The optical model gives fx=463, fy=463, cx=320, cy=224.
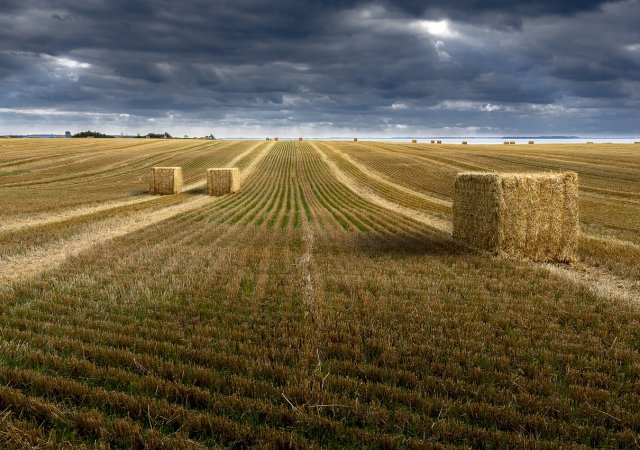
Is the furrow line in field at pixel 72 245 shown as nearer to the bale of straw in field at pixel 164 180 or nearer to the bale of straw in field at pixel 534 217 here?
the bale of straw in field at pixel 164 180

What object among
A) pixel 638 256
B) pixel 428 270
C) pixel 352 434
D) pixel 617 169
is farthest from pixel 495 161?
pixel 352 434

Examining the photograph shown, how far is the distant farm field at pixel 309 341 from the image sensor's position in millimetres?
4543

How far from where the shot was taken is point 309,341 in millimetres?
6586

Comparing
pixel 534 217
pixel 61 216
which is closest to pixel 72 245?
pixel 61 216

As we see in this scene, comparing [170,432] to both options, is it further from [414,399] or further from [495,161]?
[495,161]

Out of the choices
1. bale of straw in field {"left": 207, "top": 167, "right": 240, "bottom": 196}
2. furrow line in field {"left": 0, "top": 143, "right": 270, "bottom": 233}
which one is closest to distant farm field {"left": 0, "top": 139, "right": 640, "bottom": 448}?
furrow line in field {"left": 0, "top": 143, "right": 270, "bottom": 233}

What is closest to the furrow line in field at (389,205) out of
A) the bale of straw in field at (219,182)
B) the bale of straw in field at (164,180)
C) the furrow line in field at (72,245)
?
the bale of straw in field at (219,182)

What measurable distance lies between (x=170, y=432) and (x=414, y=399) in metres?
2.53

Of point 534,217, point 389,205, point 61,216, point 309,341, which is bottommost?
point 309,341

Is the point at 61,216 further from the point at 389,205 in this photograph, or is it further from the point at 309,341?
the point at 309,341

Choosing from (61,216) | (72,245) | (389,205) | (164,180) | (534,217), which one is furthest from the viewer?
(164,180)

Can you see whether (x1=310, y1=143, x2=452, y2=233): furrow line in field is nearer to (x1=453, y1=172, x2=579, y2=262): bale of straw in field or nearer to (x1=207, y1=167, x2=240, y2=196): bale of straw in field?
(x1=453, y1=172, x2=579, y2=262): bale of straw in field

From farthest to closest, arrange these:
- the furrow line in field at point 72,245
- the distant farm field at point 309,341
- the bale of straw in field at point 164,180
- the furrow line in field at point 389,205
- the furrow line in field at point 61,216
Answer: the bale of straw in field at point 164,180
the furrow line in field at point 389,205
the furrow line in field at point 61,216
the furrow line in field at point 72,245
the distant farm field at point 309,341

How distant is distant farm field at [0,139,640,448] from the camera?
4543 millimetres
